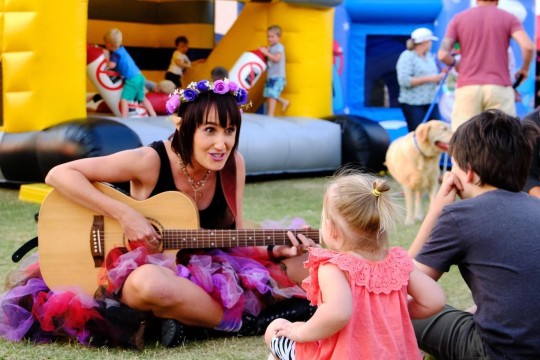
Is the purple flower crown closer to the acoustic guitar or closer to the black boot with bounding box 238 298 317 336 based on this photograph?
the acoustic guitar

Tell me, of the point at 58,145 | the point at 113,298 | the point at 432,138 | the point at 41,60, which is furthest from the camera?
the point at 41,60

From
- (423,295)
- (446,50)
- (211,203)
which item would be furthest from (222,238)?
(446,50)

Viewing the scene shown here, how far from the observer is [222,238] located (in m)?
3.19

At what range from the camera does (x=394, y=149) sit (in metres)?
6.73

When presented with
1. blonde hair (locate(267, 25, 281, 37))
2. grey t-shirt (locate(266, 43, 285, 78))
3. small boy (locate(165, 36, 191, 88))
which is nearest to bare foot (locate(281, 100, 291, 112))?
grey t-shirt (locate(266, 43, 285, 78))

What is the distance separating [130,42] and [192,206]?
946 cm

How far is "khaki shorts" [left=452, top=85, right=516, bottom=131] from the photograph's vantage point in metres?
6.41

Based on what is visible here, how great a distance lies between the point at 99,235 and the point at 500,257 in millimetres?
1557

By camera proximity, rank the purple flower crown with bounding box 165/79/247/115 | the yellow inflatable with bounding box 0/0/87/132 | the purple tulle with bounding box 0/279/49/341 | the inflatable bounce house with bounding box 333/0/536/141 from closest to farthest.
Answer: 1. the purple tulle with bounding box 0/279/49/341
2. the purple flower crown with bounding box 165/79/247/115
3. the yellow inflatable with bounding box 0/0/87/132
4. the inflatable bounce house with bounding box 333/0/536/141

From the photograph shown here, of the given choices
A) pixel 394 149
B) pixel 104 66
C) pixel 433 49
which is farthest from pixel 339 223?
pixel 433 49

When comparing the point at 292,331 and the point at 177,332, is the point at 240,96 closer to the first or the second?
the point at 177,332

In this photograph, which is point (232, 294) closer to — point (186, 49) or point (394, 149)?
point (394, 149)

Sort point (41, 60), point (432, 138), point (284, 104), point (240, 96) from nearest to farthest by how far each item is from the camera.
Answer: point (240, 96) → point (432, 138) → point (41, 60) → point (284, 104)

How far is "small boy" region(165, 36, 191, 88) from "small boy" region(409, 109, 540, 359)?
922 cm
